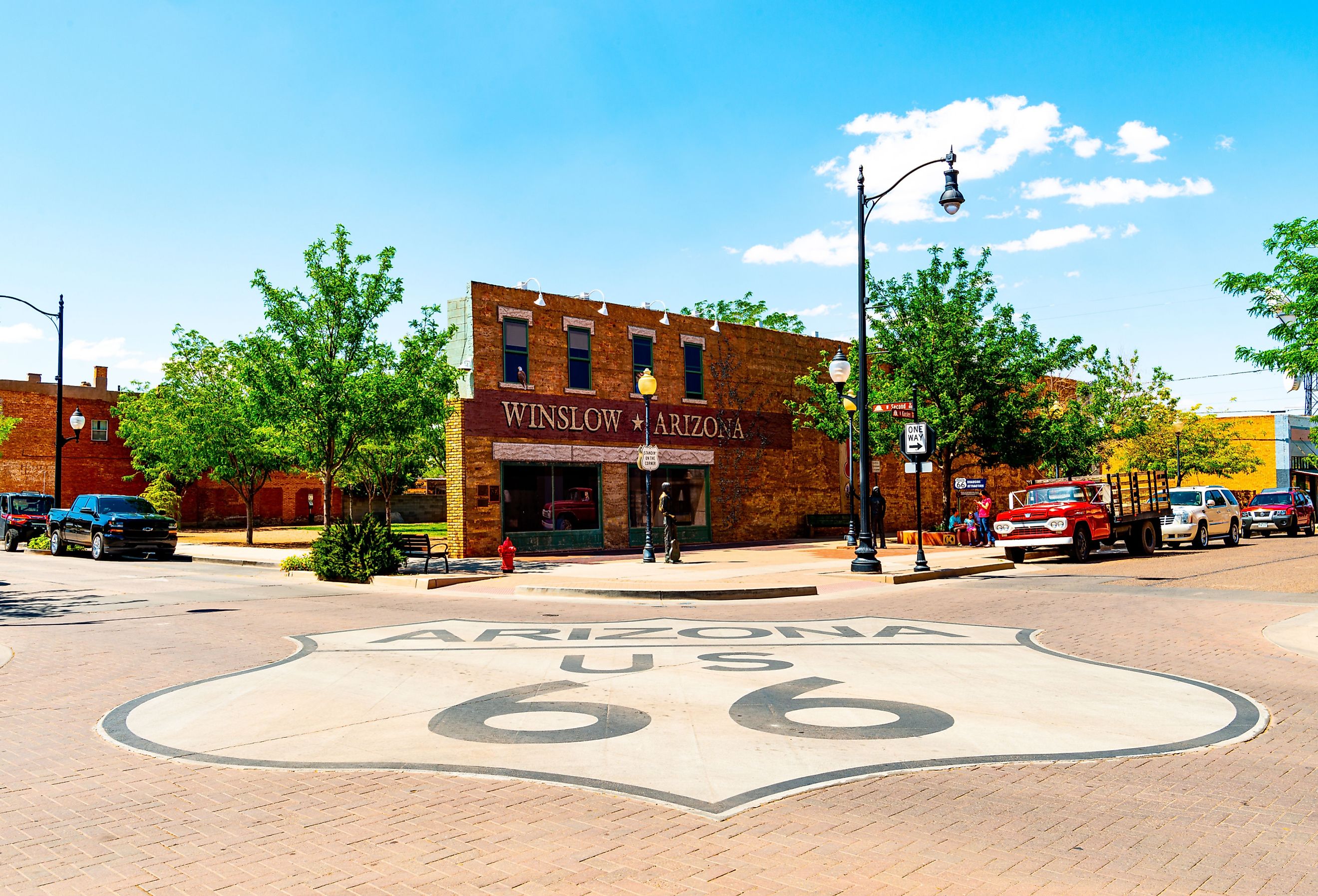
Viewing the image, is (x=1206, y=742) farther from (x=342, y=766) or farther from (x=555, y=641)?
(x=555, y=641)

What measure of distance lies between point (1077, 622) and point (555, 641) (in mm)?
7137

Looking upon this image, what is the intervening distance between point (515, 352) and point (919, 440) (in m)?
12.1

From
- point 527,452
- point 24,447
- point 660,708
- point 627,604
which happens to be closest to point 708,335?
point 527,452

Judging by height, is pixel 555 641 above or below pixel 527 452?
below

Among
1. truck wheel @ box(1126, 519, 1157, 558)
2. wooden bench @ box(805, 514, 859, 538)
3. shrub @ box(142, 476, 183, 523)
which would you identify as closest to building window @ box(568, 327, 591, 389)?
wooden bench @ box(805, 514, 859, 538)

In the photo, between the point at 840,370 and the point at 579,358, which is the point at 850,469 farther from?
the point at 579,358

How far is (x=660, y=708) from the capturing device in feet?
24.7

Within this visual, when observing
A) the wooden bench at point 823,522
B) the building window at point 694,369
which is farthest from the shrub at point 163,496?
the wooden bench at point 823,522

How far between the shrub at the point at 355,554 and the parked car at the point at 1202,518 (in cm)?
2280

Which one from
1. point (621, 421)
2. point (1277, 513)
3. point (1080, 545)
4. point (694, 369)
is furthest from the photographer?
Result: point (1277, 513)

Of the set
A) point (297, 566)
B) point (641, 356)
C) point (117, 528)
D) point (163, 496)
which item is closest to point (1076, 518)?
point (641, 356)

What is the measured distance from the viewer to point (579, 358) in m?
29.4

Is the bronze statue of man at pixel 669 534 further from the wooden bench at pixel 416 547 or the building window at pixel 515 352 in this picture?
the building window at pixel 515 352

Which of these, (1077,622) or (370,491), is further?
(370,491)
